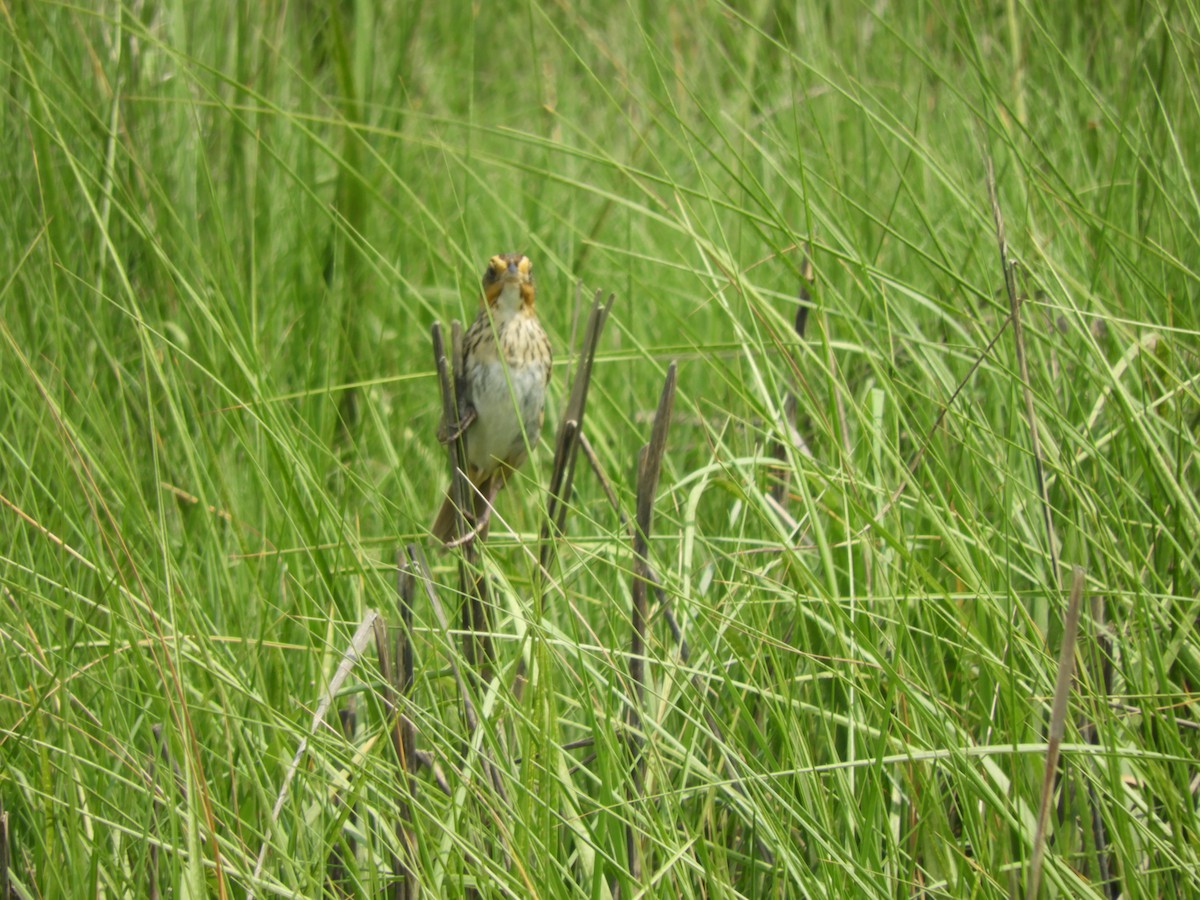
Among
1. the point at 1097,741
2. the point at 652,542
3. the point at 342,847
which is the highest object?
the point at 652,542

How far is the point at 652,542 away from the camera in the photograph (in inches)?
95.0

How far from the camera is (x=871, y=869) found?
1.68 m

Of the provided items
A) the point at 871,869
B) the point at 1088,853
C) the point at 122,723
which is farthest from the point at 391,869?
the point at 1088,853

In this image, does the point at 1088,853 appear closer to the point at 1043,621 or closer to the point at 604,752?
the point at 1043,621

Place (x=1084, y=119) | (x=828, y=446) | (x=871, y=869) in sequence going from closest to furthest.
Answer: (x=871, y=869), (x=828, y=446), (x=1084, y=119)

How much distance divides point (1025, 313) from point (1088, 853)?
1000mm

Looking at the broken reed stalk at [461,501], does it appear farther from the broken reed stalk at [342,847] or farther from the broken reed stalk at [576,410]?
the broken reed stalk at [342,847]

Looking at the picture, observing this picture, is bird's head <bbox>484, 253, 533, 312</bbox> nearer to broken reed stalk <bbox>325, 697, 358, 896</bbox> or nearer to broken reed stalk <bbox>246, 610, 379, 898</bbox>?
broken reed stalk <bbox>325, 697, 358, 896</bbox>

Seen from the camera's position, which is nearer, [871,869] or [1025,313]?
[871,869]

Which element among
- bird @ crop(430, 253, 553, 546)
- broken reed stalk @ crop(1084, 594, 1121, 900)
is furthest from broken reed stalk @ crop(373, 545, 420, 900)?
broken reed stalk @ crop(1084, 594, 1121, 900)

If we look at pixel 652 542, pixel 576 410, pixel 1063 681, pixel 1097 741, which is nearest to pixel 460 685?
pixel 576 410

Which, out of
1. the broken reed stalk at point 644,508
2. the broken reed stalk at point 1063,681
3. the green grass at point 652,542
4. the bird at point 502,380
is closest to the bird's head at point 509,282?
the bird at point 502,380

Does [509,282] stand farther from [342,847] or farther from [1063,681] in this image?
[1063,681]

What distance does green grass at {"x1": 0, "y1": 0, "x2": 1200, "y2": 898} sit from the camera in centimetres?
172
